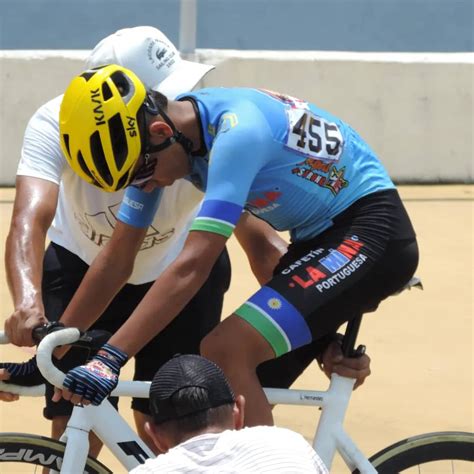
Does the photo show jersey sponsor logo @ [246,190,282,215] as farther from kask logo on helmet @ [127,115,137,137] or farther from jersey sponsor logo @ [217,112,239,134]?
kask logo on helmet @ [127,115,137,137]

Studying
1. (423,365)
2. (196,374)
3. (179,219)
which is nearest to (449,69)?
(423,365)

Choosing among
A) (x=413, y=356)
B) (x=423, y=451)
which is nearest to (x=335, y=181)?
(x=423, y=451)

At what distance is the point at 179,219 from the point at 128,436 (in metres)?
1.10

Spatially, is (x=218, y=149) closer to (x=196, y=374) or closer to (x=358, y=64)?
(x=196, y=374)

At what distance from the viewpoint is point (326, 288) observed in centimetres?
347

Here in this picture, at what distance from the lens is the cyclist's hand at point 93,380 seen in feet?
10.3

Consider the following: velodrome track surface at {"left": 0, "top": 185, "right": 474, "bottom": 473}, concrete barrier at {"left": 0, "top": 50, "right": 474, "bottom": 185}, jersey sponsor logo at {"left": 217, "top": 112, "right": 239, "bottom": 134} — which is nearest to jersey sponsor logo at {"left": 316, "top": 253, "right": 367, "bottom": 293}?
jersey sponsor logo at {"left": 217, "top": 112, "right": 239, "bottom": 134}

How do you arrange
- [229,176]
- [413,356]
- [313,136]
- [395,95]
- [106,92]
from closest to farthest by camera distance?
[229,176], [106,92], [313,136], [413,356], [395,95]

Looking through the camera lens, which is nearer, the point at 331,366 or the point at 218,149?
the point at 218,149

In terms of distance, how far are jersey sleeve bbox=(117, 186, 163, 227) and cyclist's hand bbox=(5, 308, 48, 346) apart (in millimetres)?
418

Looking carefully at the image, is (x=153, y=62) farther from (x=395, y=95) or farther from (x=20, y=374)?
(x=395, y=95)

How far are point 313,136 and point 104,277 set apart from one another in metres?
0.75

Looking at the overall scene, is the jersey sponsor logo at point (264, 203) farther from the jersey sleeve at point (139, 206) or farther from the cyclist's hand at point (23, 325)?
the cyclist's hand at point (23, 325)

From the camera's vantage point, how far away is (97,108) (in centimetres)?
334
